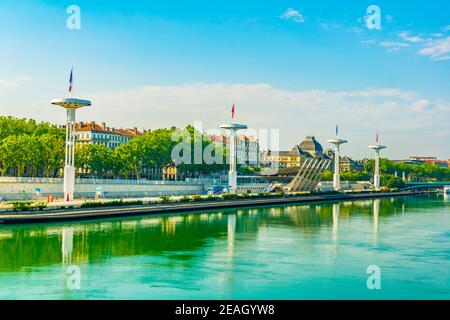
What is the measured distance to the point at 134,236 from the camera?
4353 cm

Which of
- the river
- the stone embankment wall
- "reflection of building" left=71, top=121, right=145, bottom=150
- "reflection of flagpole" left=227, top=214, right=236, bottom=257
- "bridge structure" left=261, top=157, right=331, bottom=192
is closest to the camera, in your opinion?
the river

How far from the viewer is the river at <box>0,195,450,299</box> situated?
2605cm

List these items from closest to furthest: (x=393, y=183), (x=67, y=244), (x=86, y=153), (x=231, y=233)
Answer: (x=67, y=244)
(x=231, y=233)
(x=86, y=153)
(x=393, y=183)

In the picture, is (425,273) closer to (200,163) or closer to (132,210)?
(132,210)

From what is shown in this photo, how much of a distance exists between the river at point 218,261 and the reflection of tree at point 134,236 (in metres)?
0.07

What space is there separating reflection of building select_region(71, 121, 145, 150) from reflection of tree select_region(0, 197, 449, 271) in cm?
8980

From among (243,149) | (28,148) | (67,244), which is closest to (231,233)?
(67,244)

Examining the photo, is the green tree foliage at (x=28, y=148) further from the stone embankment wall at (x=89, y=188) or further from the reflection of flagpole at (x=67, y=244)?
the reflection of flagpole at (x=67, y=244)

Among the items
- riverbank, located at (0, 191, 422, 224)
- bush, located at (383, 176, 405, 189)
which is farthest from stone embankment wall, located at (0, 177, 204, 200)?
bush, located at (383, 176, 405, 189)

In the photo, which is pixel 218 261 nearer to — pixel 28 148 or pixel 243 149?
pixel 28 148

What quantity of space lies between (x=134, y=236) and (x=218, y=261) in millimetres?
12121

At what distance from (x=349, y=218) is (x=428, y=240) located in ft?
68.1

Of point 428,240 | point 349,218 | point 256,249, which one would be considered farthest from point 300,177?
point 256,249

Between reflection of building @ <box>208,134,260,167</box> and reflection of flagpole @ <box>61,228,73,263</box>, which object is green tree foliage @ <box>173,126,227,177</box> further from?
reflection of flagpole @ <box>61,228,73,263</box>
